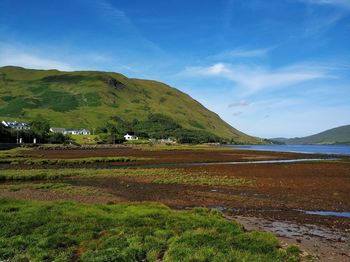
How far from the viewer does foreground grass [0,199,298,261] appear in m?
15.2

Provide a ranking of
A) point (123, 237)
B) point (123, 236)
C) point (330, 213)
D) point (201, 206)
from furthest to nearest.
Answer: point (201, 206) < point (330, 213) < point (123, 236) < point (123, 237)

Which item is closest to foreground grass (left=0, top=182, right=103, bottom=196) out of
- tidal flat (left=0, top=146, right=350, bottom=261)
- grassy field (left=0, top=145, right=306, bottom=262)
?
tidal flat (left=0, top=146, right=350, bottom=261)

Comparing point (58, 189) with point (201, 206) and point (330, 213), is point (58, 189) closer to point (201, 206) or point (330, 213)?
point (201, 206)

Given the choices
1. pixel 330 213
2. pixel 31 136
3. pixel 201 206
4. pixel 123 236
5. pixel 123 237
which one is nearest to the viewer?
pixel 123 237

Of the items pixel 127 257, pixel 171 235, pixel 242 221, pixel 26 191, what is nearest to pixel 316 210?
pixel 242 221

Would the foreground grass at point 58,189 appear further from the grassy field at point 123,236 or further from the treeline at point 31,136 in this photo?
the treeline at point 31,136

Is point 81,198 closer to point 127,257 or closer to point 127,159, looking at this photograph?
point 127,257

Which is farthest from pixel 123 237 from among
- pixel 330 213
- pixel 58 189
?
pixel 58 189

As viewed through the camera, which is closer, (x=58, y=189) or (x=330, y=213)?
(x=330, y=213)

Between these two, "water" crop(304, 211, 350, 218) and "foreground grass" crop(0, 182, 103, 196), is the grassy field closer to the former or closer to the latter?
"water" crop(304, 211, 350, 218)

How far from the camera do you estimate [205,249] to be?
1562 centimetres

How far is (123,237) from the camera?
1764cm

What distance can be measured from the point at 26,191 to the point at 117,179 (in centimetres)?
1679

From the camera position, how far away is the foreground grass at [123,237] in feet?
50.0
